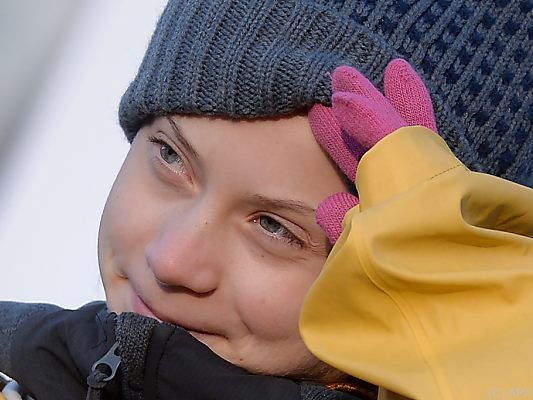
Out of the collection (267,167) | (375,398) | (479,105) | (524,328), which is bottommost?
(375,398)

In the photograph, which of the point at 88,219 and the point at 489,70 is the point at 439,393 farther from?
the point at 88,219

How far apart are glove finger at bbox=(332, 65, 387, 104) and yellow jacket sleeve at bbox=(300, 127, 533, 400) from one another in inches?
2.3

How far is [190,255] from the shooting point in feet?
2.95

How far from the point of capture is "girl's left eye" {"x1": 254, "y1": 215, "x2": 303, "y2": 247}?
928mm

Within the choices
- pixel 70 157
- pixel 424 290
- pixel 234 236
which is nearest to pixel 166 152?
pixel 234 236

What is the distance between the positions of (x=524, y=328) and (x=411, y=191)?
14cm

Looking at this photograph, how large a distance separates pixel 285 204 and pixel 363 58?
0.16 metres

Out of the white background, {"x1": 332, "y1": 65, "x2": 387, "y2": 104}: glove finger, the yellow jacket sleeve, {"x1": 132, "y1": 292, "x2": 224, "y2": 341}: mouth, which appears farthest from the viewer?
the white background

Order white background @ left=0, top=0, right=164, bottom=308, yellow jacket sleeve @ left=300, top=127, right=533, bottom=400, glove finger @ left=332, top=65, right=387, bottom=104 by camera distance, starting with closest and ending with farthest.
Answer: yellow jacket sleeve @ left=300, top=127, right=533, bottom=400 → glove finger @ left=332, top=65, right=387, bottom=104 → white background @ left=0, top=0, right=164, bottom=308

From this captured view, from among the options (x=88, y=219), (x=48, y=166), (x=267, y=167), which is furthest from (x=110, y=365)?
(x=48, y=166)

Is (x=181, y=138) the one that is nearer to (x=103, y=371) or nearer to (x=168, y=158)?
(x=168, y=158)

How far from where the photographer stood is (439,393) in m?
0.71

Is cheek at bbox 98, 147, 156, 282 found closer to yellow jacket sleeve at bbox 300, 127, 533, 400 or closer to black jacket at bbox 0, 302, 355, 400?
black jacket at bbox 0, 302, 355, 400

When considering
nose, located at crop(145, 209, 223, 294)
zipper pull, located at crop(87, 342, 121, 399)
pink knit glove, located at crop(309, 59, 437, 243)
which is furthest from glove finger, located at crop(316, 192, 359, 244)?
zipper pull, located at crop(87, 342, 121, 399)
